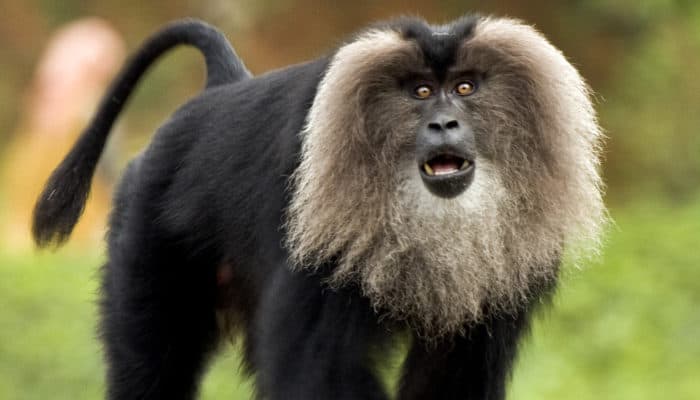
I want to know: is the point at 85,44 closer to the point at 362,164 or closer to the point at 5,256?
the point at 5,256

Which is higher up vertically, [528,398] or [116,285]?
[116,285]

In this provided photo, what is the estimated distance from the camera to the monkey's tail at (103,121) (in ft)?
16.3

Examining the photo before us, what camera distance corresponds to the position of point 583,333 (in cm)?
787

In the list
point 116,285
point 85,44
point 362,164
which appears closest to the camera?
point 362,164

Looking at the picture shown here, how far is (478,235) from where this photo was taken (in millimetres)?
4113

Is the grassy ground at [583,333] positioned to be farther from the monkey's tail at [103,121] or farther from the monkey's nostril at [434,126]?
the monkey's nostril at [434,126]

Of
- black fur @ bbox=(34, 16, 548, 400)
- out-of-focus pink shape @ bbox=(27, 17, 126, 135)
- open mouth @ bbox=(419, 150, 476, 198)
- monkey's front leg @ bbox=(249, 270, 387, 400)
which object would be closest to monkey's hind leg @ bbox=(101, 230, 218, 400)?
black fur @ bbox=(34, 16, 548, 400)

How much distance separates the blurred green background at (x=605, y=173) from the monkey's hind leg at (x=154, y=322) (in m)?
0.48

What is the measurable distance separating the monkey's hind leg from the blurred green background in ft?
1.57

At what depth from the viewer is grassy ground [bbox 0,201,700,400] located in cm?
732

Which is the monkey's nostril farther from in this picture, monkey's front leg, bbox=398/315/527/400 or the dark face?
monkey's front leg, bbox=398/315/527/400

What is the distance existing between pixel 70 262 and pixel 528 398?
367 cm

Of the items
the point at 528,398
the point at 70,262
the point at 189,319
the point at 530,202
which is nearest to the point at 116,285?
the point at 189,319

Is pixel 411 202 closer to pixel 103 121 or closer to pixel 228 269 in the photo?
pixel 228 269
